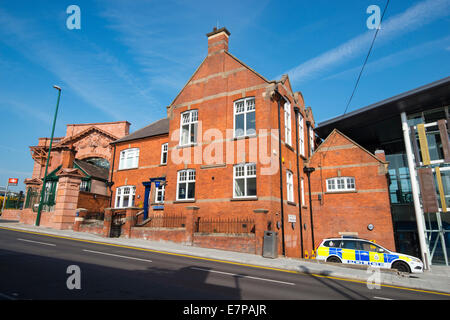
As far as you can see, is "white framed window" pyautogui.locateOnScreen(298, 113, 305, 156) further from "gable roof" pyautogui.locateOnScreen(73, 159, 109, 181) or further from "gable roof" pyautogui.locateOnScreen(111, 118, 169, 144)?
"gable roof" pyautogui.locateOnScreen(73, 159, 109, 181)

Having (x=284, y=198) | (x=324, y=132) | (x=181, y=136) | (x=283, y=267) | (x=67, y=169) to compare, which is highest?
(x=324, y=132)

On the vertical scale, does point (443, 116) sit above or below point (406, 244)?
above

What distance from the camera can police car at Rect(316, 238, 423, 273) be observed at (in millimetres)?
13078

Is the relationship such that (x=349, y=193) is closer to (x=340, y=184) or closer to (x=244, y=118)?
(x=340, y=184)

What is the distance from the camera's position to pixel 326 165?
21469 mm

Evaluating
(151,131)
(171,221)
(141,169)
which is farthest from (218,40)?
(171,221)

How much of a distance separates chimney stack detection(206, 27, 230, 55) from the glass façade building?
10795 millimetres

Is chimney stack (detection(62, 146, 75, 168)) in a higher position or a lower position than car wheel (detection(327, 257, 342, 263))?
higher

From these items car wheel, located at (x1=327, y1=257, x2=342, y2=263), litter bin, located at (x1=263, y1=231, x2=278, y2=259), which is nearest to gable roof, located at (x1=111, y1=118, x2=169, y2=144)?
litter bin, located at (x1=263, y1=231, x2=278, y2=259)

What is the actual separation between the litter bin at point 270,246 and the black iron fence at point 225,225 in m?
1.55
